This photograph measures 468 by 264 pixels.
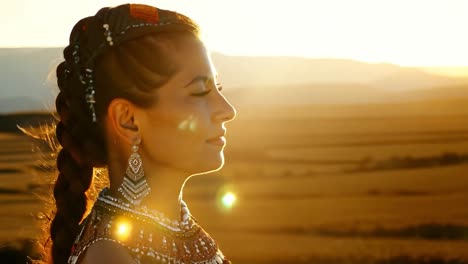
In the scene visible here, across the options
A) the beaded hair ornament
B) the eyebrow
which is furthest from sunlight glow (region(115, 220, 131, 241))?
the eyebrow

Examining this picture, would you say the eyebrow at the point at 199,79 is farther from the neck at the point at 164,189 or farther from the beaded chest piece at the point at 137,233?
the beaded chest piece at the point at 137,233

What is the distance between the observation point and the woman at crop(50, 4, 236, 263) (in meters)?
2.65

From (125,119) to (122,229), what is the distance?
34 centimetres

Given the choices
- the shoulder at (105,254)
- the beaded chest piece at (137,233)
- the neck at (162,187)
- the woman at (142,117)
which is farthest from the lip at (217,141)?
the shoulder at (105,254)

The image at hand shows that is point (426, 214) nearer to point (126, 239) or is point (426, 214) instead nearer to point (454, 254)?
point (454, 254)

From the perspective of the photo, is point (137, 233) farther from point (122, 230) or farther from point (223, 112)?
point (223, 112)

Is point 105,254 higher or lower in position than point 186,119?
lower

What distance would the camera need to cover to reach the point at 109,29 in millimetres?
2711

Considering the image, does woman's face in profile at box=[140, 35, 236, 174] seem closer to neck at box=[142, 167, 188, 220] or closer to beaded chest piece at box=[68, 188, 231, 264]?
neck at box=[142, 167, 188, 220]

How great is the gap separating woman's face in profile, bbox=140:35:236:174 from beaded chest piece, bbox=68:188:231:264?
7.0 inches

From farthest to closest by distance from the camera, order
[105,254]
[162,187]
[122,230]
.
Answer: [162,187]
[122,230]
[105,254]

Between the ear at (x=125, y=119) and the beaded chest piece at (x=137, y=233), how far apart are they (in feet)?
0.64

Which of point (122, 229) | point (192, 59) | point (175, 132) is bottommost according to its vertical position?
point (122, 229)

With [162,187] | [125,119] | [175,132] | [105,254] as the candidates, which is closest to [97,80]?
[125,119]
